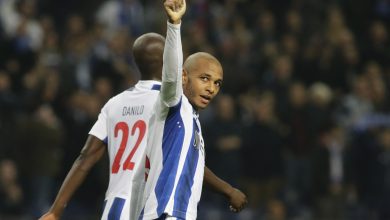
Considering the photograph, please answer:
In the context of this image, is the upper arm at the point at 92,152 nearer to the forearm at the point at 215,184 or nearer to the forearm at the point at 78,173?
the forearm at the point at 78,173

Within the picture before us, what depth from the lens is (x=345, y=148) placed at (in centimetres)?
1550

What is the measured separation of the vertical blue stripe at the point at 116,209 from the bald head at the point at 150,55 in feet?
3.04

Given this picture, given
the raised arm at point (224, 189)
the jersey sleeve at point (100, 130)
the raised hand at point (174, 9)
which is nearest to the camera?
the raised hand at point (174, 9)

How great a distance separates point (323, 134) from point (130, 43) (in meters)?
3.98

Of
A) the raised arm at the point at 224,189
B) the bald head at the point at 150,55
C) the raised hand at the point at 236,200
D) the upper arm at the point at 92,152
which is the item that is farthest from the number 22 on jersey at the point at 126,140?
the raised hand at the point at 236,200

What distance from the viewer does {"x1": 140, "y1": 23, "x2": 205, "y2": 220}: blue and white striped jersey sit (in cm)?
655

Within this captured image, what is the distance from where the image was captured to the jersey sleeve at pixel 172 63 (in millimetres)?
6309

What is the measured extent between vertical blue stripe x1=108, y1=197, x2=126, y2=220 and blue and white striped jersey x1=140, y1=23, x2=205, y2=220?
38.5 inches

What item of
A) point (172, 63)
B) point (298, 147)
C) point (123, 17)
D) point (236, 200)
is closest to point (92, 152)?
point (236, 200)

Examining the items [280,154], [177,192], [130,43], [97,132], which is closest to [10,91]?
[130,43]

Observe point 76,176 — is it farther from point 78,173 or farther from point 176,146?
point 176,146

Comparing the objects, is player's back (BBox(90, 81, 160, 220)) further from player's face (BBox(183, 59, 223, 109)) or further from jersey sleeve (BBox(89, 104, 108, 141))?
player's face (BBox(183, 59, 223, 109))

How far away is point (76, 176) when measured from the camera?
7.59m

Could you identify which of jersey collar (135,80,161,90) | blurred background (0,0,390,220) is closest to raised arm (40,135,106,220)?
jersey collar (135,80,161,90)
